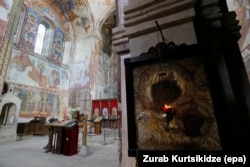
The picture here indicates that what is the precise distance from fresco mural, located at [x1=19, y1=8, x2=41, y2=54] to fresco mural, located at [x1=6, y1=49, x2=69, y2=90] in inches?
26.0

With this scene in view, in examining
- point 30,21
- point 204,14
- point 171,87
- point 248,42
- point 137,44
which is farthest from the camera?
point 30,21

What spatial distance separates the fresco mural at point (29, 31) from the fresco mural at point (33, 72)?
26.0 inches

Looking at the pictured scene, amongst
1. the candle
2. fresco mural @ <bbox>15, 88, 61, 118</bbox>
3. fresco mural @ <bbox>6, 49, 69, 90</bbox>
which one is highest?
fresco mural @ <bbox>6, 49, 69, 90</bbox>

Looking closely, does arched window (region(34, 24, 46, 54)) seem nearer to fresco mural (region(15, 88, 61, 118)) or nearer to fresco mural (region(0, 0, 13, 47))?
fresco mural (region(15, 88, 61, 118))

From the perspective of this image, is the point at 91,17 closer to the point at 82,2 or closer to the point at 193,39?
the point at 82,2

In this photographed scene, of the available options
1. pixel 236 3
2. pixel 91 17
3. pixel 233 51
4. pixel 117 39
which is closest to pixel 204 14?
pixel 233 51

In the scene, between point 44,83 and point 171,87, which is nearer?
point 171,87

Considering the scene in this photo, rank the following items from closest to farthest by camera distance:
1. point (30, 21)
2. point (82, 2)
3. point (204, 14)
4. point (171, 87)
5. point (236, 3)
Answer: point (171, 87), point (204, 14), point (236, 3), point (30, 21), point (82, 2)

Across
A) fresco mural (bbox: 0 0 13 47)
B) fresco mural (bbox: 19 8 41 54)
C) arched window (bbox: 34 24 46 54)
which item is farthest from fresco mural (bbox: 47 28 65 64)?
fresco mural (bbox: 0 0 13 47)

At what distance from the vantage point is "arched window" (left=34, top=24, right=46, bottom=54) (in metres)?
10.9

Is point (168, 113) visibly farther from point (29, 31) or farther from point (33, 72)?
point (29, 31)

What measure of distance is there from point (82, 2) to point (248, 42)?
1501 centimetres

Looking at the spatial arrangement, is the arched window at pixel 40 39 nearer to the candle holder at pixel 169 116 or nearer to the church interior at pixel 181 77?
the church interior at pixel 181 77

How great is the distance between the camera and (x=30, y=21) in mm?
10047
